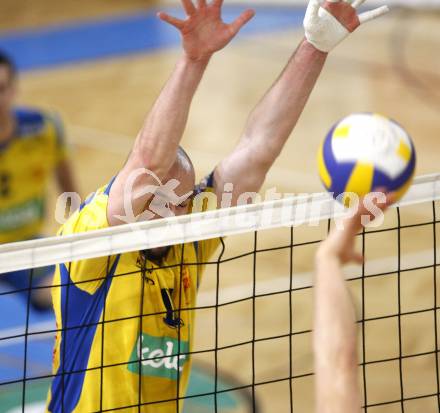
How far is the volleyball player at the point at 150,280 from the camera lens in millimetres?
3293

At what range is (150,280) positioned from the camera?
11.2 ft

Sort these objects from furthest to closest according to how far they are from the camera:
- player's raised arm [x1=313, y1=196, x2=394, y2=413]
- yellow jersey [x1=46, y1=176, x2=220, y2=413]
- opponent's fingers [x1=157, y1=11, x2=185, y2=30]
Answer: yellow jersey [x1=46, y1=176, x2=220, y2=413], opponent's fingers [x1=157, y1=11, x2=185, y2=30], player's raised arm [x1=313, y1=196, x2=394, y2=413]

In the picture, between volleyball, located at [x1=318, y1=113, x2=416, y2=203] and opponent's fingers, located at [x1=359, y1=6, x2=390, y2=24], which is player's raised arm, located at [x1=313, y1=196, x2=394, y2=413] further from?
→ opponent's fingers, located at [x1=359, y1=6, x2=390, y2=24]

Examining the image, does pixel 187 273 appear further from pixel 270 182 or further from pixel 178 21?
pixel 270 182

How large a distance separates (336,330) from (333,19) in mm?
1393

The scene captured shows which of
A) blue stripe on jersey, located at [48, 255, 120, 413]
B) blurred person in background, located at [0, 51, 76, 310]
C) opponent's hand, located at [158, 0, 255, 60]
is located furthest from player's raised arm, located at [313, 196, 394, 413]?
blurred person in background, located at [0, 51, 76, 310]

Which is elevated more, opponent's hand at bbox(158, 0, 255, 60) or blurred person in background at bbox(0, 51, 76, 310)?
opponent's hand at bbox(158, 0, 255, 60)

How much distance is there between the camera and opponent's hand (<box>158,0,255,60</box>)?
319 cm

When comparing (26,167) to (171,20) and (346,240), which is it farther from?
(346,240)

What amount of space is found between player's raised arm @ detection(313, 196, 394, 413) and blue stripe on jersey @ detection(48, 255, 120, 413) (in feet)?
4.19

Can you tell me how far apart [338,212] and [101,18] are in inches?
481

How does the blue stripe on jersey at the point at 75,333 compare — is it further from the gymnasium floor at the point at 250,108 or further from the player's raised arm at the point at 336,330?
the gymnasium floor at the point at 250,108

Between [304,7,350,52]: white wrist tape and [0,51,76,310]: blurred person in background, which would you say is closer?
[304,7,350,52]: white wrist tape

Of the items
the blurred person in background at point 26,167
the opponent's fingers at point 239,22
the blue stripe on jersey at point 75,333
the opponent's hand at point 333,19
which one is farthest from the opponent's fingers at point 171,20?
the blurred person in background at point 26,167
